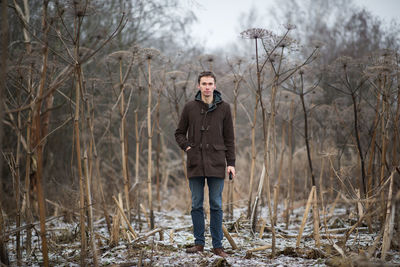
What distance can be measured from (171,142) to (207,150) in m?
1.99

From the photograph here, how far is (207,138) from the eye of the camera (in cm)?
332

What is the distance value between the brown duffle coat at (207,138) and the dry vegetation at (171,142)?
42cm

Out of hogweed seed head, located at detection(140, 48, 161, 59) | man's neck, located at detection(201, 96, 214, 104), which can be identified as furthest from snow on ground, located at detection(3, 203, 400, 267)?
hogweed seed head, located at detection(140, 48, 161, 59)

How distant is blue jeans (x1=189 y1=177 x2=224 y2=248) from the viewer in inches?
129

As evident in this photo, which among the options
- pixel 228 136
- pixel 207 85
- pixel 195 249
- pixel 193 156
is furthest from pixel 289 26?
pixel 195 249

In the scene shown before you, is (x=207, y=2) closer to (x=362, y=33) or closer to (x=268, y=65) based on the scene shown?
(x=268, y=65)

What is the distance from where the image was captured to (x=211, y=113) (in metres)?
3.40

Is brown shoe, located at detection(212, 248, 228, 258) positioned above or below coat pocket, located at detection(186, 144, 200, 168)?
below

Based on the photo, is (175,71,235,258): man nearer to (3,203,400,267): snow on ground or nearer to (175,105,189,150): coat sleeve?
(175,105,189,150): coat sleeve

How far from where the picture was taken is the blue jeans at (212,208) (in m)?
3.28

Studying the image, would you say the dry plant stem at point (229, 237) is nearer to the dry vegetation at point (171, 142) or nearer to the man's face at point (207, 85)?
the dry vegetation at point (171, 142)

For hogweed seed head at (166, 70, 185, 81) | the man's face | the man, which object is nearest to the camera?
the man

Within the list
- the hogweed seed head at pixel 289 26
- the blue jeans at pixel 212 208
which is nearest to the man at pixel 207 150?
the blue jeans at pixel 212 208

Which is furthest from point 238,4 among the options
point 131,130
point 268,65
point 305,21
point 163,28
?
point 268,65
